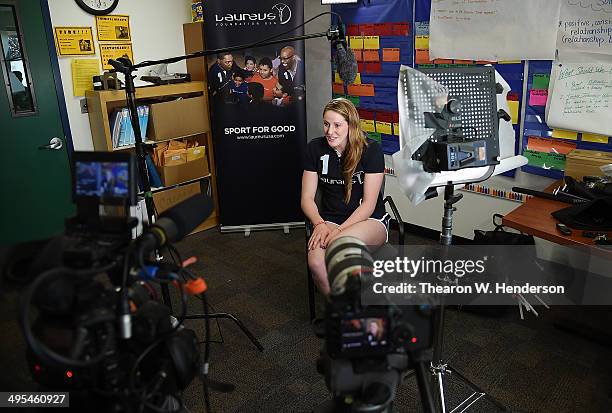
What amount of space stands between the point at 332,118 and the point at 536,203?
107 centimetres

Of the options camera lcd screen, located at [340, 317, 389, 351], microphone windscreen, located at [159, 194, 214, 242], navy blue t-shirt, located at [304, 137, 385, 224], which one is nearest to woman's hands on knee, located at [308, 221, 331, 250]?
navy blue t-shirt, located at [304, 137, 385, 224]

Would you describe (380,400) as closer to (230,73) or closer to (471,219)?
(471,219)

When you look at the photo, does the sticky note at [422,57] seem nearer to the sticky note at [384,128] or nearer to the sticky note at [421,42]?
the sticky note at [421,42]

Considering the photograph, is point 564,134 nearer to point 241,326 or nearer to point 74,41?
point 241,326

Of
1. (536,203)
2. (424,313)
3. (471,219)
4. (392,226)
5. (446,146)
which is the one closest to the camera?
(424,313)

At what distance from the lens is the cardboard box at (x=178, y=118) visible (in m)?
3.28

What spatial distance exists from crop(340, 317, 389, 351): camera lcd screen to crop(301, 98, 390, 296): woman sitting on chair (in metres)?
1.25

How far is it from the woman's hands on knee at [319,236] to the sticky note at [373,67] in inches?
63.7

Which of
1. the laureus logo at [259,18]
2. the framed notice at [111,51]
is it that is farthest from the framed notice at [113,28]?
the laureus logo at [259,18]

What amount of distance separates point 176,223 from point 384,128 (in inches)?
110

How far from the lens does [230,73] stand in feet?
10.9

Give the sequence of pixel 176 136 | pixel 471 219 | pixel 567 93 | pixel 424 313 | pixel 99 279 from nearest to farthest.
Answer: pixel 99 279 < pixel 424 313 < pixel 567 93 < pixel 471 219 < pixel 176 136

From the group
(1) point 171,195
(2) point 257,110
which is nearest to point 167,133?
(1) point 171,195

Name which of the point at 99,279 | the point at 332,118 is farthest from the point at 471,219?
the point at 99,279
